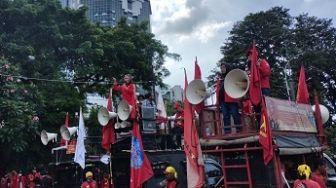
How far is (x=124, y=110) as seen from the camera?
11.0 meters

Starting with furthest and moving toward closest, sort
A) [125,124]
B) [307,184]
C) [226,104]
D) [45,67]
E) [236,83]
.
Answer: [45,67]
[125,124]
[226,104]
[236,83]
[307,184]

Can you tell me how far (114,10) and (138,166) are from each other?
72333mm

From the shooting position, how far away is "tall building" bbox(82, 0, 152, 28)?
77188 millimetres

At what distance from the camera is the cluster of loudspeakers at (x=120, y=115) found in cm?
1091

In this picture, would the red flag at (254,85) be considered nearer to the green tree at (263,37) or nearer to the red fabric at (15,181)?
the red fabric at (15,181)

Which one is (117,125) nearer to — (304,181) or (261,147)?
(261,147)

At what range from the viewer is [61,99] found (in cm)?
2044

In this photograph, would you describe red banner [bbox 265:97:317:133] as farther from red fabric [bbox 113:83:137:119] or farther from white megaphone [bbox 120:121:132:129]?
white megaphone [bbox 120:121:132:129]

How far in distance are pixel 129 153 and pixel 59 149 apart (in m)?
5.16

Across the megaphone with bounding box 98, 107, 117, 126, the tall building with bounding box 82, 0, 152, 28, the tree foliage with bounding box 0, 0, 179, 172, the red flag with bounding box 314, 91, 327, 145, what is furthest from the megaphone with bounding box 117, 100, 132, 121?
the tall building with bounding box 82, 0, 152, 28

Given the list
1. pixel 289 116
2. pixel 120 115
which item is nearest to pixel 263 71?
pixel 289 116

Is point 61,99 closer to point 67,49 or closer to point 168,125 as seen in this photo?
point 67,49

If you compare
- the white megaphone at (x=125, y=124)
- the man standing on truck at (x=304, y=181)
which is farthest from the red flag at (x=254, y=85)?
the white megaphone at (x=125, y=124)

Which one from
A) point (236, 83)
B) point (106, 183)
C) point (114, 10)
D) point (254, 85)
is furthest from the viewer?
point (114, 10)
